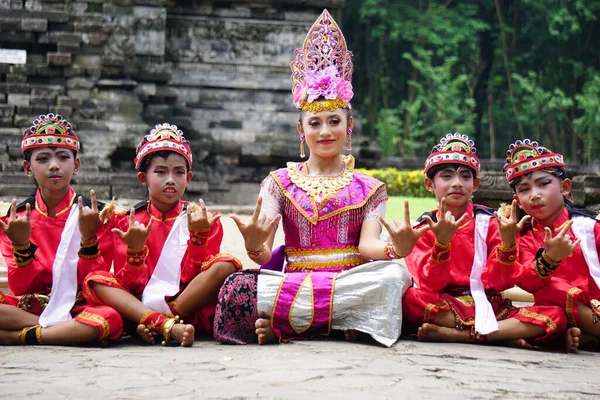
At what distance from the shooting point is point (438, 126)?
74.8ft

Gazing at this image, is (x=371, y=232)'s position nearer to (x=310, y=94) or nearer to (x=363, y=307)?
(x=363, y=307)

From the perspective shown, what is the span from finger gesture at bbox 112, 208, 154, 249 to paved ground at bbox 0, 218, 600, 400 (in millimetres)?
516

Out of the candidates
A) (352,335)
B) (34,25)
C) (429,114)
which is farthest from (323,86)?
(429,114)

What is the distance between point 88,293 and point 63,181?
656 millimetres

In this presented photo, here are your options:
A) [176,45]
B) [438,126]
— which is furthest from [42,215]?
[438,126]

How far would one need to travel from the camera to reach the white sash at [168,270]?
466cm

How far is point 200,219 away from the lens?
455cm

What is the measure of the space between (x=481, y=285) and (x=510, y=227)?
0.42m

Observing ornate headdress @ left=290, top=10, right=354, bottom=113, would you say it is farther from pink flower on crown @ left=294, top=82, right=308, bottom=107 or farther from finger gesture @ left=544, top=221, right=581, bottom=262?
finger gesture @ left=544, top=221, right=581, bottom=262

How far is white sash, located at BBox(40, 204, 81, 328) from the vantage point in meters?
4.53

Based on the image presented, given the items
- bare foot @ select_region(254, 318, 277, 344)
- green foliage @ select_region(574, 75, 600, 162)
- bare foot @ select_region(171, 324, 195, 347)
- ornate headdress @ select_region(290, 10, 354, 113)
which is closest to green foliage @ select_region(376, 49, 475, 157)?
green foliage @ select_region(574, 75, 600, 162)

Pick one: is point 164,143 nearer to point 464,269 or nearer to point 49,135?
point 49,135

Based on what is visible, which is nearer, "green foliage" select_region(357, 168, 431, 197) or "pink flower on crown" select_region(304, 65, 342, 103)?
"pink flower on crown" select_region(304, 65, 342, 103)

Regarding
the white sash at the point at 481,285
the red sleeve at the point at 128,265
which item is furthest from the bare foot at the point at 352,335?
the red sleeve at the point at 128,265
